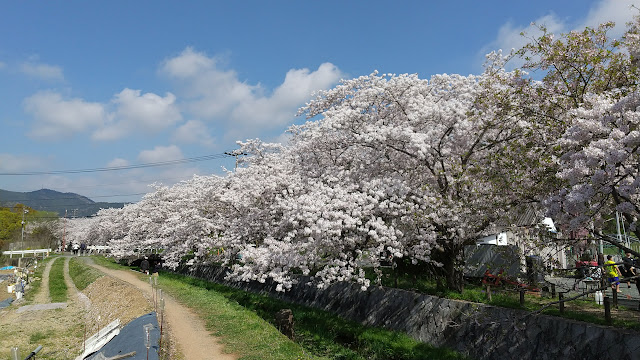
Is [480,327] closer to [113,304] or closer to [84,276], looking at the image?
[113,304]

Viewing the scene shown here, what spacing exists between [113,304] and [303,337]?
49.5 feet

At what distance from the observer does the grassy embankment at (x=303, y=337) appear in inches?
581

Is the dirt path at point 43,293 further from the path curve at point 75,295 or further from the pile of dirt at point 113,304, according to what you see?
the pile of dirt at point 113,304

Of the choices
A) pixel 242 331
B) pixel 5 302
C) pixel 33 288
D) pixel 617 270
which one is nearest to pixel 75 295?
pixel 5 302

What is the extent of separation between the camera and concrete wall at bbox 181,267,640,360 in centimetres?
1136

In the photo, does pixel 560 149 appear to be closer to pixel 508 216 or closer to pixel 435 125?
pixel 508 216

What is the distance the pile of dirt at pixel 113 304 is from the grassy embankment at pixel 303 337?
108 inches

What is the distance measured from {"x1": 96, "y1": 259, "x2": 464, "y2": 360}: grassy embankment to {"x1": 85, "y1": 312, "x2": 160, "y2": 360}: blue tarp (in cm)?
243

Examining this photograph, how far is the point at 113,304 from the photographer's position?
27547 mm

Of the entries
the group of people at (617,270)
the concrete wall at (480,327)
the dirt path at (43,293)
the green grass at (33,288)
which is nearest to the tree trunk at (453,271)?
the concrete wall at (480,327)

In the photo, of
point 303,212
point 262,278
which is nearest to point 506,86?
point 303,212

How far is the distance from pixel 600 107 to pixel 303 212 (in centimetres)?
1007

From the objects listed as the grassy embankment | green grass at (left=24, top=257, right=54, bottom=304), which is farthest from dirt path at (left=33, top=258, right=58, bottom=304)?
the grassy embankment

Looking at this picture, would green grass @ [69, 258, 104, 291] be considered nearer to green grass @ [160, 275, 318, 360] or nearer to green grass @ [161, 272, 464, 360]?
green grass @ [160, 275, 318, 360]
